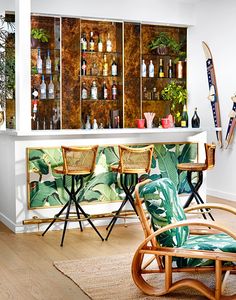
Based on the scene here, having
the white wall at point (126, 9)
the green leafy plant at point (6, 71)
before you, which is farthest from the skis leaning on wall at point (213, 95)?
the green leafy plant at point (6, 71)

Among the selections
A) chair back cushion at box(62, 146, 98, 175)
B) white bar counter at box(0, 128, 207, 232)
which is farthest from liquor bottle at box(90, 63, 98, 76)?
chair back cushion at box(62, 146, 98, 175)

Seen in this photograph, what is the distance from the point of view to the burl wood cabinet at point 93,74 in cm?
859

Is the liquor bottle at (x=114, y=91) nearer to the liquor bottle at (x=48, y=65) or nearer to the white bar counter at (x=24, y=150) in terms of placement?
the liquor bottle at (x=48, y=65)

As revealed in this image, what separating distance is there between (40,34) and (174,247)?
5.24m

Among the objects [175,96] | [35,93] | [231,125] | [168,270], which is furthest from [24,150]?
[175,96]

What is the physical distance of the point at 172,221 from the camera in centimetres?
415

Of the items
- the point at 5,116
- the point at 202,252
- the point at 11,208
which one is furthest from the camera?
the point at 5,116

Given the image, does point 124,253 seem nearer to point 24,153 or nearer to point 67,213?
point 67,213

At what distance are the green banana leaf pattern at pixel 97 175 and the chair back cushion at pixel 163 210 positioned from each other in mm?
2249

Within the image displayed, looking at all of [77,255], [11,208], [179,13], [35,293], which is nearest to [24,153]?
[11,208]

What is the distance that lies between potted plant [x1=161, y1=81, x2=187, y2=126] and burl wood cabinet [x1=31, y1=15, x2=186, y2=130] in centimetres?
10

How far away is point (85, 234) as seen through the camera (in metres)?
6.14

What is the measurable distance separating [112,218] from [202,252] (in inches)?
110

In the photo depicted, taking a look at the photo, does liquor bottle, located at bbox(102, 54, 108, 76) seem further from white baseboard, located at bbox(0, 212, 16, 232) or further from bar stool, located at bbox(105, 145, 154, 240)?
white baseboard, located at bbox(0, 212, 16, 232)
